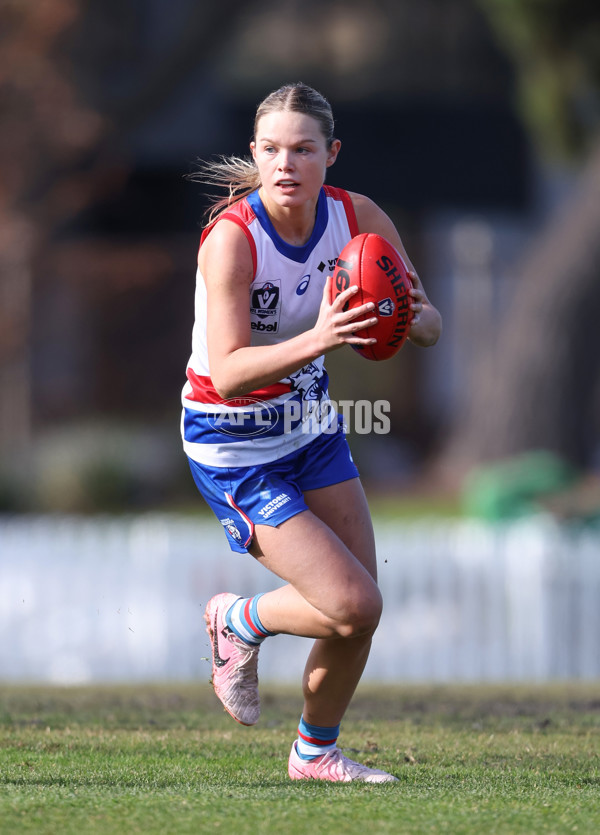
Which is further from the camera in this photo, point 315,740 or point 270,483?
point 315,740

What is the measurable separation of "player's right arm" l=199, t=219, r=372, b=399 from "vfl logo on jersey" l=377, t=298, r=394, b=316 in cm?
8

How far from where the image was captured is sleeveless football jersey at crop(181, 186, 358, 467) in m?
4.34

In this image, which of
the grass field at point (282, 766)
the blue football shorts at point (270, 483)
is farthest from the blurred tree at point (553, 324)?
the blue football shorts at point (270, 483)

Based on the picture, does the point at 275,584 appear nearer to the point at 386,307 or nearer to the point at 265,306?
the point at 265,306

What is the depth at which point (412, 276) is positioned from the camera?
4461mm

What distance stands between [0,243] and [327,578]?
42.9ft

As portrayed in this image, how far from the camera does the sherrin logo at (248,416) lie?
4492 mm

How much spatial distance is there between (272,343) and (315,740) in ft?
4.70

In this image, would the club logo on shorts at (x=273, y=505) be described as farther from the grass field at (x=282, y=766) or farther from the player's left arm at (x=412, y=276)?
the grass field at (x=282, y=766)

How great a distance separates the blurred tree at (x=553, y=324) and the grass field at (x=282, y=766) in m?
7.75

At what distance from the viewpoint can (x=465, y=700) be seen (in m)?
7.39

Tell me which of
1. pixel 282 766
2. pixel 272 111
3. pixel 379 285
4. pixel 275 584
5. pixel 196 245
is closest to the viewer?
pixel 379 285

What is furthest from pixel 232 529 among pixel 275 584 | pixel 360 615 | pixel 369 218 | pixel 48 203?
pixel 48 203

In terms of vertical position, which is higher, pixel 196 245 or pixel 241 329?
pixel 196 245
